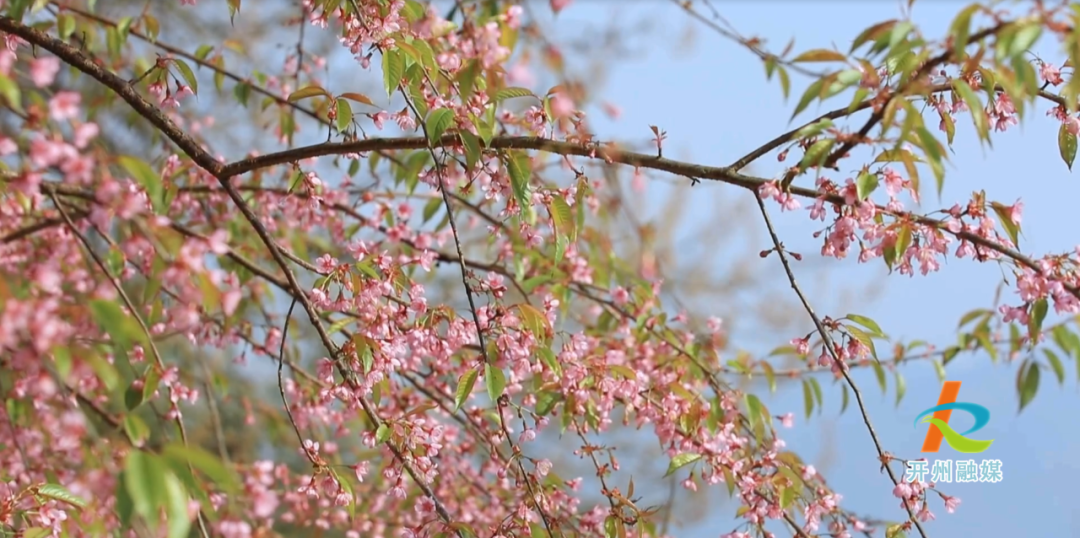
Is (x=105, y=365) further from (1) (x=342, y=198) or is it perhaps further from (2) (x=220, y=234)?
(1) (x=342, y=198)

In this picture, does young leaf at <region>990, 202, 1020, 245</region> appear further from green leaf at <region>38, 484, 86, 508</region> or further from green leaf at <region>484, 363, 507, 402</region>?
green leaf at <region>38, 484, 86, 508</region>

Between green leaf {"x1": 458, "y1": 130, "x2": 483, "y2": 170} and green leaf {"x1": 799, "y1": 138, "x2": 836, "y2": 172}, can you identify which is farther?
green leaf {"x1": 458, "y1": 130, "x2": 483, "y2": 170}

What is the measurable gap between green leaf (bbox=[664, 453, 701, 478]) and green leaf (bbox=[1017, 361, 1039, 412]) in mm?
433

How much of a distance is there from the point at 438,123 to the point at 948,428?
3.97 ft

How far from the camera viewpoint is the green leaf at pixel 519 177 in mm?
988

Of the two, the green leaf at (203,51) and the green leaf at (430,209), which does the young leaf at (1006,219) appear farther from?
the green leaf at (203,51)

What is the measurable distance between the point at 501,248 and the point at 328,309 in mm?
574

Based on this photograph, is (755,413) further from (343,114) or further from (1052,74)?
(343,114)

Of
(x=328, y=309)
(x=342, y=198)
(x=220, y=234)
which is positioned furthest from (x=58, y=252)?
(x=220, y=234)

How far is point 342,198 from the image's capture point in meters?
A: 1.75

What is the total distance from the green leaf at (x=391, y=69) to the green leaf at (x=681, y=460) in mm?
613

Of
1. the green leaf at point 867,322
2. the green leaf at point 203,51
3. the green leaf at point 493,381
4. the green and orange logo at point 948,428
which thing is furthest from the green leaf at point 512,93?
the green and orange logo at point 948,428

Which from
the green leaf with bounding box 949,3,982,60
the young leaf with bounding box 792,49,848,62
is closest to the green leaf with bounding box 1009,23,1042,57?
the green leaf with bounding box 949,3,982,60

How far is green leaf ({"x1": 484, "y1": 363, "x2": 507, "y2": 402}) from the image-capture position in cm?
99
